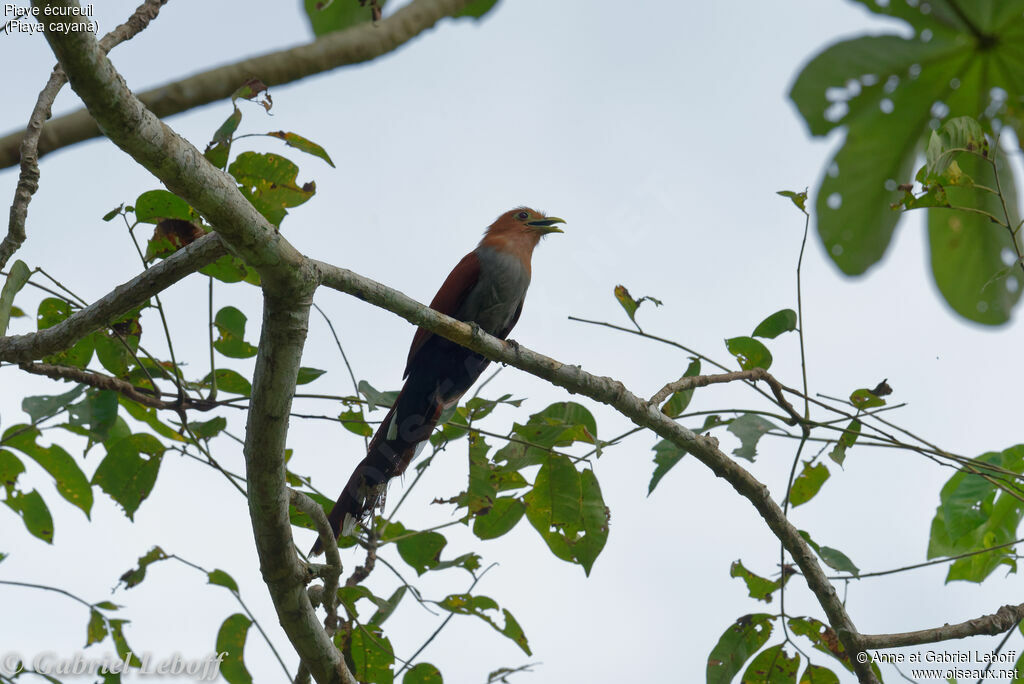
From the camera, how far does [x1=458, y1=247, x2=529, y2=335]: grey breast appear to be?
14.7 ft

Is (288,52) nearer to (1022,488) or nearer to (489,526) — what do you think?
(489,526)

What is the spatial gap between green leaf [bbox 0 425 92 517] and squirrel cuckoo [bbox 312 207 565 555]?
922 millimetres

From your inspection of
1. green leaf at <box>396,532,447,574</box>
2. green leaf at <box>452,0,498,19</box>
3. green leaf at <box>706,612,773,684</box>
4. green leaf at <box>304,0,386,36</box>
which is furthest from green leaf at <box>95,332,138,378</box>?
green leaf at <box>706,612,773,684</box>

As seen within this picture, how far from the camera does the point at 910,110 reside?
10.7 ft

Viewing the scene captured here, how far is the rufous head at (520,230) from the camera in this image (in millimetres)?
4795

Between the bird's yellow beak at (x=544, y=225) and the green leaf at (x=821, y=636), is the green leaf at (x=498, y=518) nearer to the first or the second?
the green leaf at (x=821, y=636)

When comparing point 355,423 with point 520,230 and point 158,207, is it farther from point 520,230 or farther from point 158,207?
point 520,230

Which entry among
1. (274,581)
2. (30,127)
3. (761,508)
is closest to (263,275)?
(30,127)

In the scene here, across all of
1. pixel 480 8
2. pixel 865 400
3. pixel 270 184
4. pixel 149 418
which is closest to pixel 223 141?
pixel 270 184

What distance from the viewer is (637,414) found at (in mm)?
2836

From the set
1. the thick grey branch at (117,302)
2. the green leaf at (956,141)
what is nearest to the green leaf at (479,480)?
the thick grey branch at (117,302)

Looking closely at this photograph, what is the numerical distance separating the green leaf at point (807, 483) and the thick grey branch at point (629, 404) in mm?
124

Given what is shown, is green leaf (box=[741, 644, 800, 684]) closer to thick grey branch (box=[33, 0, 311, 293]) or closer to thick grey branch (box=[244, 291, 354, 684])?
thick grey branch (box=[244, 291, 354, 684])

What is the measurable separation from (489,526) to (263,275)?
1.27m
